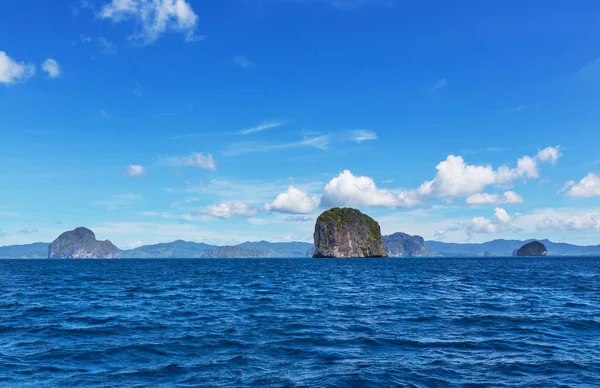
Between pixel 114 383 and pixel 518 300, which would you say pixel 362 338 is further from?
pixel 518 300

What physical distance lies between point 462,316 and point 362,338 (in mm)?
10154

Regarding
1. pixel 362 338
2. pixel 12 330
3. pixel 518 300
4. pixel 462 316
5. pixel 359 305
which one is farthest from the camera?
pixel 518 300

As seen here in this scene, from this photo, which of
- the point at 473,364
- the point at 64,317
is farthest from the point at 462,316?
the point at 64,317

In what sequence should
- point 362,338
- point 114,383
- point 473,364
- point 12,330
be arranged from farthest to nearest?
point 12,330, point 362,338, point 473,364, point 114,383

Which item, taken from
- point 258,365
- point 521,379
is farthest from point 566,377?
point 258,365

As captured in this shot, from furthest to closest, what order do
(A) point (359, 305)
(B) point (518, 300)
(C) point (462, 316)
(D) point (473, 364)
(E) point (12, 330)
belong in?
1. (B) point (518, 300)
2. (A) point (359, 305)
3. (C) point (462, 316)
4. (E) point (12, 330)
5. (D) point (473, 364)

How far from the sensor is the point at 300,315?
29.6m

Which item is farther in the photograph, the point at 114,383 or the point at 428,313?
the point at 428,313

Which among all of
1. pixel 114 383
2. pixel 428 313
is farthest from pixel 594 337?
pixel 114 383

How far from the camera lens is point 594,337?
2236 centimetres

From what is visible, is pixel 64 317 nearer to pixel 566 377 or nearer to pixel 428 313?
pixel 428 313

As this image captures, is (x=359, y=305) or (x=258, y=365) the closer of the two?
(x=258, y=365)

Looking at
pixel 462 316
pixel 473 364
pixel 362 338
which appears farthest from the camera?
pixel 462 316

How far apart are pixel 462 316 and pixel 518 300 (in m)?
12.9
